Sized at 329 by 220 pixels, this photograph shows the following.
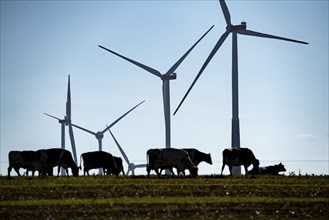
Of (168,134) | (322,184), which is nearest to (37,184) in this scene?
(322,184)

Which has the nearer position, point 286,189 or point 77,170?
point 286,189

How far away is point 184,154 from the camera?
46.6 m

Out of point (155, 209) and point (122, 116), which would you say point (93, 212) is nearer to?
point (155, 209)

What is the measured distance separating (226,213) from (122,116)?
60.6 meters

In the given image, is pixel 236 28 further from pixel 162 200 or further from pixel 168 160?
pixel 162 200

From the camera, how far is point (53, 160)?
49250 mm

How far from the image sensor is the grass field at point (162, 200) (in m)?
23.5

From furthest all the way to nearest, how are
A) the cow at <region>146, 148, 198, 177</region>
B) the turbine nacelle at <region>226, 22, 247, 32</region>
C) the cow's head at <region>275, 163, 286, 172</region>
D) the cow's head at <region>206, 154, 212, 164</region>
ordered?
the turbine nacelle at <region>226, 22, 247, 32</region>
the cow's head at <region>275, 163, 286, 172</region>
the cow's head at <region>206, 154, 212, 164</region>
the cow at <region>146, 148, 198, 177</region>

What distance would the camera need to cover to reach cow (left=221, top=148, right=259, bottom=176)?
5025cm

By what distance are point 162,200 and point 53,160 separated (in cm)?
2358

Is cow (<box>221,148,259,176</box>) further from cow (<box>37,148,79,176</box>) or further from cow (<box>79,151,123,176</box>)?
cow (<box>37,148,79,176</box>)

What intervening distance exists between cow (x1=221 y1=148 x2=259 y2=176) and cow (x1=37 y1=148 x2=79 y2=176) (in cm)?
1009

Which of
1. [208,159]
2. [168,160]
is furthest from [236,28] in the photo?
[168,160]

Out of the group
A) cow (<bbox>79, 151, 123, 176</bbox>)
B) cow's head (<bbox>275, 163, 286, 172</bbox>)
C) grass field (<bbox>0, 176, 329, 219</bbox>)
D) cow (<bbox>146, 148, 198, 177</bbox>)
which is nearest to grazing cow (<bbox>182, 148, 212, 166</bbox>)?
cow (<bbox>79, 151, 123, 176</bbox>)
